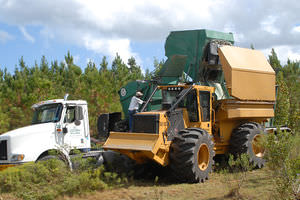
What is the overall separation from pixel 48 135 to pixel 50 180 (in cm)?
198

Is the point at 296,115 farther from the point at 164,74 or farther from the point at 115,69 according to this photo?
the point at 115,69

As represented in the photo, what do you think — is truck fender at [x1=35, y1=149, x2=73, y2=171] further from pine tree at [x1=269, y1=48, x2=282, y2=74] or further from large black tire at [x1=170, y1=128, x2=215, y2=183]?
pine tree at [x1=269, y1=48, x2=282, y2=74]

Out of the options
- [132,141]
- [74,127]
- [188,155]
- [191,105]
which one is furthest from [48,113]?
[188,155]

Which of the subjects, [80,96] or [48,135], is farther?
[80,96]

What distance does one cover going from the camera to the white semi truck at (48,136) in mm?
9203

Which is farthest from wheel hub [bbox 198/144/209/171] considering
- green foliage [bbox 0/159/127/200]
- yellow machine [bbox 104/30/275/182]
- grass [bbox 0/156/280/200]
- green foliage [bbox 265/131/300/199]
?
green foliage [bbox 265/131/300/199]

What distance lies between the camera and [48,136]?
32.0 ft

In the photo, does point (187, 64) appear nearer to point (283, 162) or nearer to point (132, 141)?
point (132, 141)

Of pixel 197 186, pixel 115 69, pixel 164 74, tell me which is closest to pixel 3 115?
pixel 164 74

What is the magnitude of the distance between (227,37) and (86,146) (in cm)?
616

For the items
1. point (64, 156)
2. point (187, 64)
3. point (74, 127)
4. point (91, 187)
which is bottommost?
point (91, 187)

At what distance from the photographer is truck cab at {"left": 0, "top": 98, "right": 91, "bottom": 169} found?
920cm

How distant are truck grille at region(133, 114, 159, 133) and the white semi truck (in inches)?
54.9

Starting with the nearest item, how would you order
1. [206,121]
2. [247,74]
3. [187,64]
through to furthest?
[206,121] < [247,74] < [187,64]
